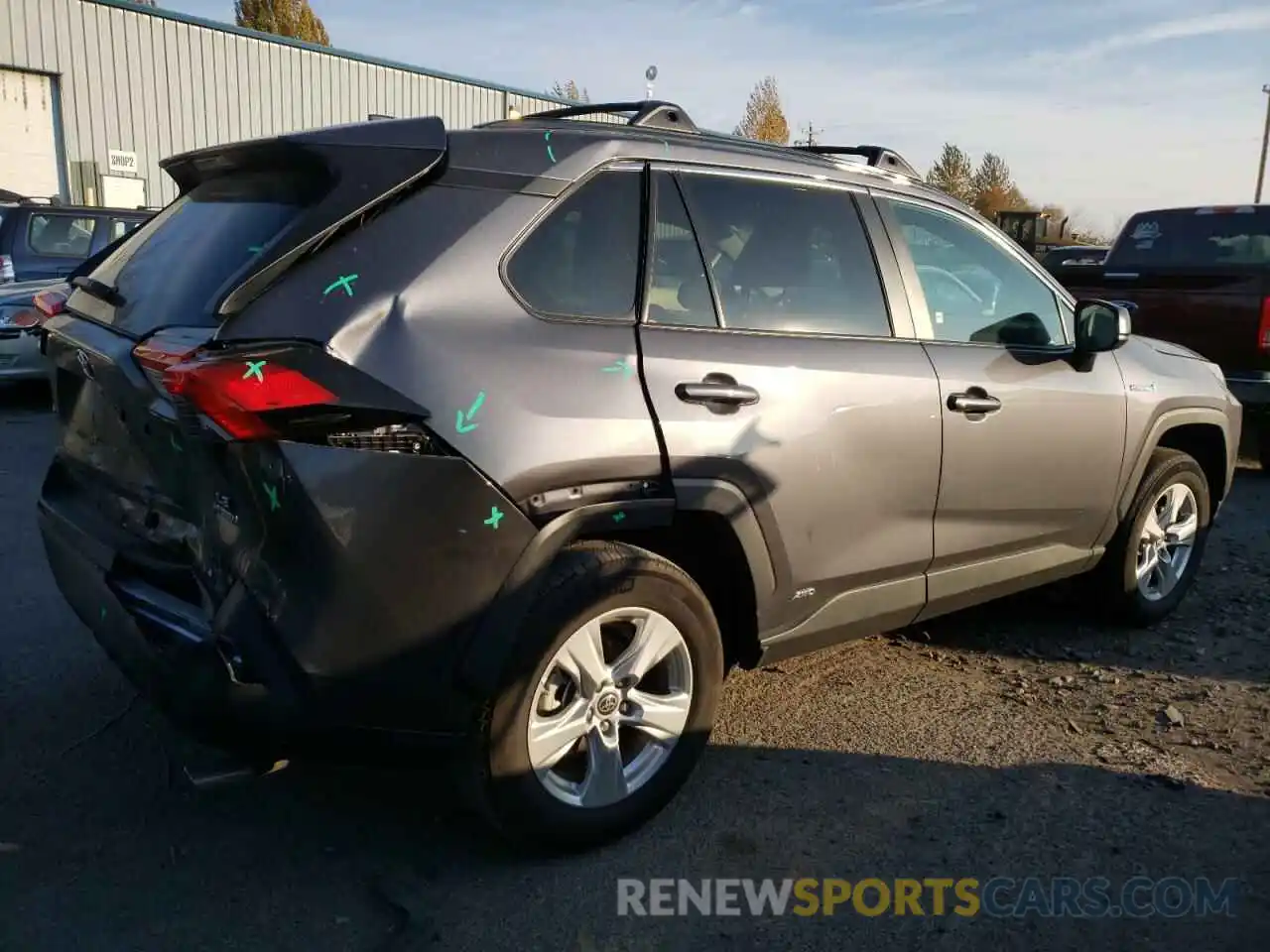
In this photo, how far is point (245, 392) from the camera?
2285mm

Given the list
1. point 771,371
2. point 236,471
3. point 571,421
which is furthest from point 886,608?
point 236,471

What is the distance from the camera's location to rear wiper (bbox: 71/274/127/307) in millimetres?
2934

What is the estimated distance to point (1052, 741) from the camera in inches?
145

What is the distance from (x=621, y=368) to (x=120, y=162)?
19046mm

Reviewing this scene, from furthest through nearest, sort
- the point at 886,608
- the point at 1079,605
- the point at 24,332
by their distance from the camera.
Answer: the point at 24,332, the point at 1079,605, the point at 886,608

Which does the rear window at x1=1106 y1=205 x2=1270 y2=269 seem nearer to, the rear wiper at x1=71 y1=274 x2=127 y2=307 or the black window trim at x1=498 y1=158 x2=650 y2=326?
the black window trim at x1=498 y1=158 x2=650 y2=326

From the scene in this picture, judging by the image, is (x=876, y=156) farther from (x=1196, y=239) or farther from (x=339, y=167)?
(x=1196, y=239)

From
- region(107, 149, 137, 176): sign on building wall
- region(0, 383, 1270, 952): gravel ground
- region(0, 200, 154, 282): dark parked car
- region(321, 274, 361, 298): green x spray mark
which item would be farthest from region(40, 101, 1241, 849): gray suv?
region(107, 149, 137, 176): sign on building wall

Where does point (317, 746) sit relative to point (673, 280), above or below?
below

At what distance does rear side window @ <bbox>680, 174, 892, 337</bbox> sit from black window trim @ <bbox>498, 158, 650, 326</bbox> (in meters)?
0.17

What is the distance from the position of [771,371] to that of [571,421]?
0.72 m

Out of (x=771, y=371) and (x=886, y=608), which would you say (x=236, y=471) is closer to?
(x=771, y=371)

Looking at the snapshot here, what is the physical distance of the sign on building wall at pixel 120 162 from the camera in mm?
18703

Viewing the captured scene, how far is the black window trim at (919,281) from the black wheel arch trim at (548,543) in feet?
3.60
